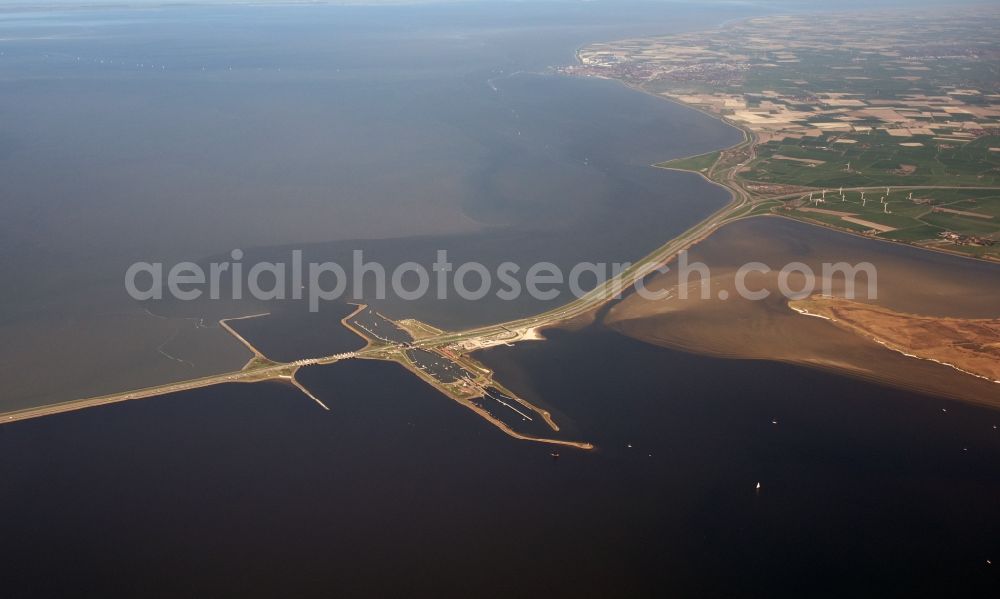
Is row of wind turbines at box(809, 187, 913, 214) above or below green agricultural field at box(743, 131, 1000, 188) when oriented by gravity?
below

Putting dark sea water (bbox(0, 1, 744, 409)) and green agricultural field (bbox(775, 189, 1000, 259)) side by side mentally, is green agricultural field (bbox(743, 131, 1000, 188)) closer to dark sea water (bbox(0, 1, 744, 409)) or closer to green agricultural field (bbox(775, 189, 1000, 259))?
green agricultural field (bbox(775, 189, 1000, 259))

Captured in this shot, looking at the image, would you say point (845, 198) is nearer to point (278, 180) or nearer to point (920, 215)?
point (920, 215)

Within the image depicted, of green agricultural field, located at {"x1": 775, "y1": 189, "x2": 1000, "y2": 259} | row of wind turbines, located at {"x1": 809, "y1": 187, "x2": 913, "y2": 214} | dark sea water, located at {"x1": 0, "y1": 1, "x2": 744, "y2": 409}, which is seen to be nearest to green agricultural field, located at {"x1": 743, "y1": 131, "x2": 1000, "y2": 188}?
row of wind turbines, located at {"x1": 809, "y1": 187, "x2": 913, "y2": 214}

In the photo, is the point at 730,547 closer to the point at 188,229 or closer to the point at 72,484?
the point at 72,484

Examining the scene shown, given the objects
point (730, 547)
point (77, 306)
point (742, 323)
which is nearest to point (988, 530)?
Result: point (730, 547)

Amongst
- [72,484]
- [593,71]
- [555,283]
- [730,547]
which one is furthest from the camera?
[593,71]

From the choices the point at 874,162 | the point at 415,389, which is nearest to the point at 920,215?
the point at 874,162

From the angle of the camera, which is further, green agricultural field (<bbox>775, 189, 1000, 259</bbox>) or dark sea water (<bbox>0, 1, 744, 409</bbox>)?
green agricultural field (<bbox>775, 189, 1000, 259</bbox>)

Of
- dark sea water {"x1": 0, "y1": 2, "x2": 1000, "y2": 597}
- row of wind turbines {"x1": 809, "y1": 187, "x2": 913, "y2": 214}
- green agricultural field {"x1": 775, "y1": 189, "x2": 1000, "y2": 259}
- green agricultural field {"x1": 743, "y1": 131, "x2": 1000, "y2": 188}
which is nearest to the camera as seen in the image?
dark sea water {"x1": 0, "y1": 2, "x2": 1000, "y2": 597}

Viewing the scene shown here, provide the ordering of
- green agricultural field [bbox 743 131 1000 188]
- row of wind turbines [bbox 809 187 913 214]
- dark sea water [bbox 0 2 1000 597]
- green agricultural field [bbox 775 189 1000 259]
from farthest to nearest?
green agricultural field [bbox 743 131 1000 188] < row of wind turbines [bbox 809 187 913 214] < green agricultural field [bbox 775 189 1000 259] < dark sea water [bbox 0 2 1000 597]

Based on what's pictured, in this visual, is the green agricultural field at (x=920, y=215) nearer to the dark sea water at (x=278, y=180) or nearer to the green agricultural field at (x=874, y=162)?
the green agricultural field at (x=874, y=162)

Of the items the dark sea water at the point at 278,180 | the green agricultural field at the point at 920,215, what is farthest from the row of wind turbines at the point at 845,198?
the dark sea water at the point at 278,180
